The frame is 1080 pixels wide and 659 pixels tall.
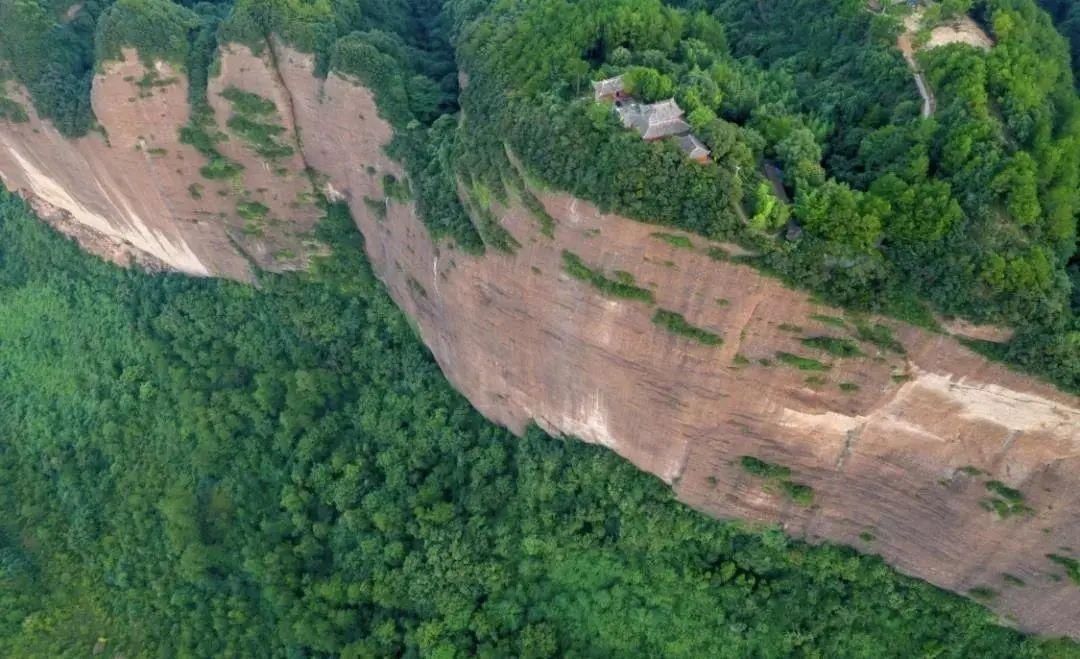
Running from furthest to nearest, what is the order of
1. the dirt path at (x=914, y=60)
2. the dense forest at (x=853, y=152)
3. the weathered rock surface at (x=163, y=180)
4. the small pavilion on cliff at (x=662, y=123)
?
the weathered rock surface at (x=163, y=180) → the dirt path at (x=914, y=60) → the small pavilion on cliff at (x=662, y=123) → the dense forest at (x=853, y=152)

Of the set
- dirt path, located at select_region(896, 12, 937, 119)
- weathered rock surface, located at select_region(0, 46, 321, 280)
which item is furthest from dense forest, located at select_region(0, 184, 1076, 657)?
dirt path, located at select_region(896, 12, 937, 119)

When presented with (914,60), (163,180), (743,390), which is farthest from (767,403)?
(163,180)

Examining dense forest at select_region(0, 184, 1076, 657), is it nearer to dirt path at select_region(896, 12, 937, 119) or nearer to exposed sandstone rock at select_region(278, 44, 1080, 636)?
exposed sandstone rock at select_region(278, 44, 1080, 636)

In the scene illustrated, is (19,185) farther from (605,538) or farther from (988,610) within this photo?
(988,610)

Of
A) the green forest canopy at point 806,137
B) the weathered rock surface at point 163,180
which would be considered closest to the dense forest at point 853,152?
the green forest canopy at point 806,137

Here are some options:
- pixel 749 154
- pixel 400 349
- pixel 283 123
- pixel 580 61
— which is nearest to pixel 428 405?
pixel 400 349

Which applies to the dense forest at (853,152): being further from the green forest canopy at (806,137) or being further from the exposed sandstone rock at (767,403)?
the exposed sandstone rock at (767,403)
